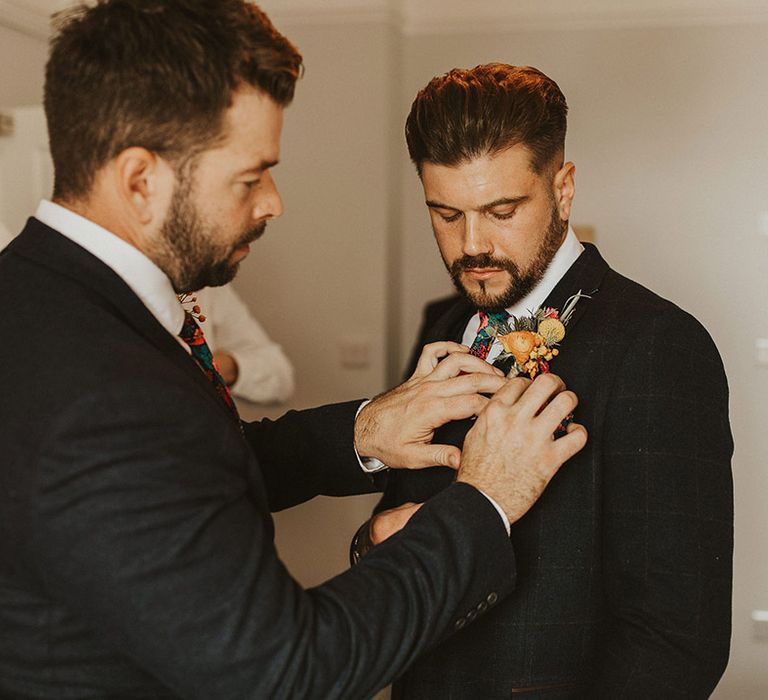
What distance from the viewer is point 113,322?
1039 mm

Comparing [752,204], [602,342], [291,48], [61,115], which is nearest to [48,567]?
[61,115]

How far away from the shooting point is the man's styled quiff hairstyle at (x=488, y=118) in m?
1.47

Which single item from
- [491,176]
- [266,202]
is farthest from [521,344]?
[266,202]

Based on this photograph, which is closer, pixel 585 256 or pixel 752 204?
pixel 585 256

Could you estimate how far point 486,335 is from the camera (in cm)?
151

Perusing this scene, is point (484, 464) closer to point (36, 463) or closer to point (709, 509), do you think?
point (709, 509)

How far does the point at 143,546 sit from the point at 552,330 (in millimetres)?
669

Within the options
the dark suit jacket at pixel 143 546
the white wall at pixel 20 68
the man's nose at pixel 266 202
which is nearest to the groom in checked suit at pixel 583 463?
the dark suit jacket at pixel 143 546

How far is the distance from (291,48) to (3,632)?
0.78 m

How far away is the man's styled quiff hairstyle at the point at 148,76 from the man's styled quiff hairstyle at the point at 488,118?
420mm

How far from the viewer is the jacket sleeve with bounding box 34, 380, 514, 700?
94cm

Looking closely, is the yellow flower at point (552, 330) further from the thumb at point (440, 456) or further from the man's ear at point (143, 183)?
the man's ear at point (143, 183)

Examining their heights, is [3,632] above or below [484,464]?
below

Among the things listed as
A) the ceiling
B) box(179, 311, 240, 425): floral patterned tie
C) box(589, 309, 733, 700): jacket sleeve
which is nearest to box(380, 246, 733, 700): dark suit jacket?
box(589, 309, 733, 700): jacket sleeve
